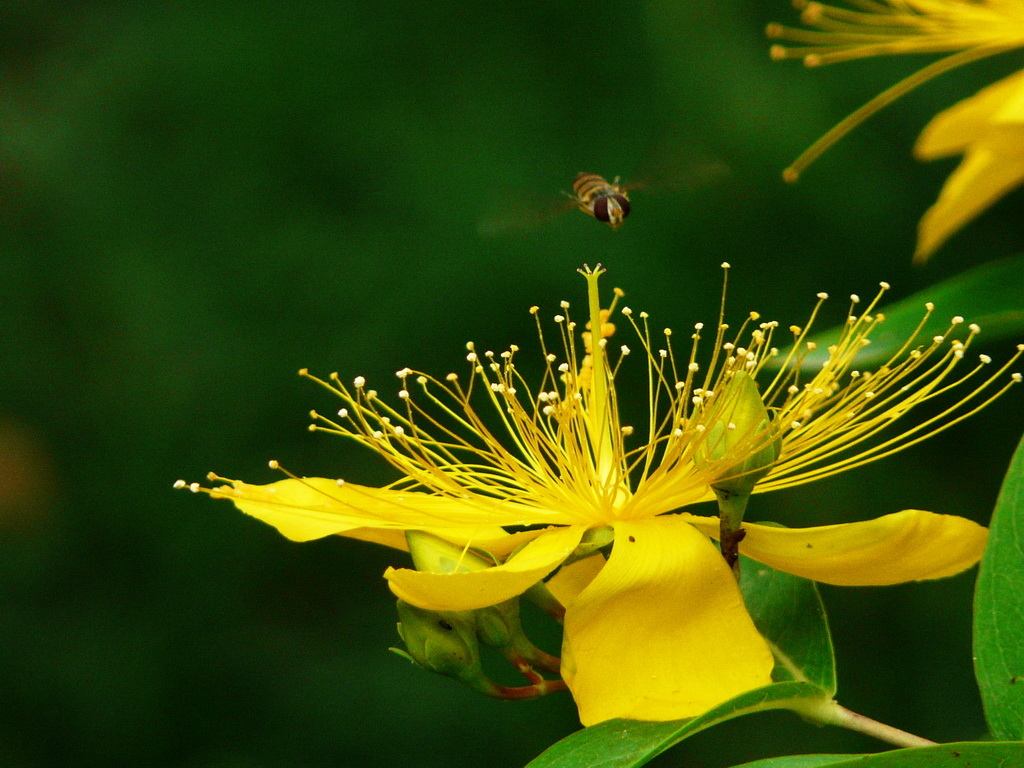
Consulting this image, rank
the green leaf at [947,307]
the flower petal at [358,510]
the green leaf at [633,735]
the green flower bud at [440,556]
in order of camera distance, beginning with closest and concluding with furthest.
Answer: the green leaf at [633,735], the green flower bud at [440,556], the flower petal at [358,510], the green leaf at [947,307]

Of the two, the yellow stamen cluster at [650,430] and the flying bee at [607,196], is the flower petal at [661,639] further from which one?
the flying bee at [607,196]

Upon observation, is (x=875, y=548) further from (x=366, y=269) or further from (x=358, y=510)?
(x=366, y=269)

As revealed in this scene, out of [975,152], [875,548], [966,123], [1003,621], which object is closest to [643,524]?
[875,548]

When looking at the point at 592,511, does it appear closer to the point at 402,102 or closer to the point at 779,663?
the point at 779,663

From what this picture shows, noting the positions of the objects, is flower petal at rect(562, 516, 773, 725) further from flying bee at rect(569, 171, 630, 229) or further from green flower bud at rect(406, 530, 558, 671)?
flying bee at rect(569, 171, 630, 229)

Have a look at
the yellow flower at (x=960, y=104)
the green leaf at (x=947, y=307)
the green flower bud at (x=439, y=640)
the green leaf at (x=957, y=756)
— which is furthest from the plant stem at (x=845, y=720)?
the yellow flower at (x=960, y=104)

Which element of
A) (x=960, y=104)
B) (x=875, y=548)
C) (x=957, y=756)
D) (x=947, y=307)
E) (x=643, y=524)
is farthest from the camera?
(x=960, y=104)

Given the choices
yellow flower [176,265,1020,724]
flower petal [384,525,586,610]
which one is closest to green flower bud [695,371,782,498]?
yellow flower [176,265,1020,724]
